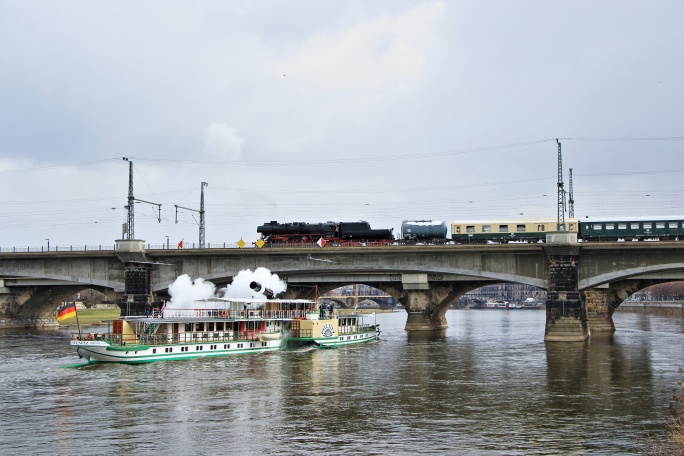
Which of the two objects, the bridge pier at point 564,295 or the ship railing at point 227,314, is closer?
the ship railing at point 227,314

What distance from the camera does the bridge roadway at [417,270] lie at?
260ft

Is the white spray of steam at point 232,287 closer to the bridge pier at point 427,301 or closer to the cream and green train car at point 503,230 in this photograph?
the bridge pier at point 427,301

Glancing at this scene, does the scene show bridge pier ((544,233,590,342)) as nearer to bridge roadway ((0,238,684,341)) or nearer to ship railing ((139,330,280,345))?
bridge roadway ((0,238,684,341))

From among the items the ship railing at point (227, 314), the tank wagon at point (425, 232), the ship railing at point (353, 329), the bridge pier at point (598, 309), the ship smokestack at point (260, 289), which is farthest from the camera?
the bridge pier at point (598, 309)

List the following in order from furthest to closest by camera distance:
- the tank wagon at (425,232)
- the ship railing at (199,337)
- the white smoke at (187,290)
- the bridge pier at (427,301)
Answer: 1. the bridge pier at (427,301)
2. the tank wagon at (425,232)
3. the white smoke at (187,290)
4. the ship railing at (199,337)

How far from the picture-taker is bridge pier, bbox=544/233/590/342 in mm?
78875

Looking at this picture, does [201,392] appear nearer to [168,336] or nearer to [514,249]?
[168,336]

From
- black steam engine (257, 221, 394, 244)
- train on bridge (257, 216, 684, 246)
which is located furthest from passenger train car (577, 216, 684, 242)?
black steam engine (257, 221, 394, 244)

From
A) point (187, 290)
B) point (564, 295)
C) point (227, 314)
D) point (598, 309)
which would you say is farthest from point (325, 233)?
point (598, 309)

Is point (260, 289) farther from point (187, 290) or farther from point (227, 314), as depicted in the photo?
point (227, 314)

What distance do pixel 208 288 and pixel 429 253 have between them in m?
25.8

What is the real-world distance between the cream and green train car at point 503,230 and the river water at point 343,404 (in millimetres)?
20780

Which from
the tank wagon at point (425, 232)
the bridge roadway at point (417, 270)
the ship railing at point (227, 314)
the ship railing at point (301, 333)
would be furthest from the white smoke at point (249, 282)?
the tank wagon at point (425, 232)

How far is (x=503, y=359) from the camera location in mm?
65375
